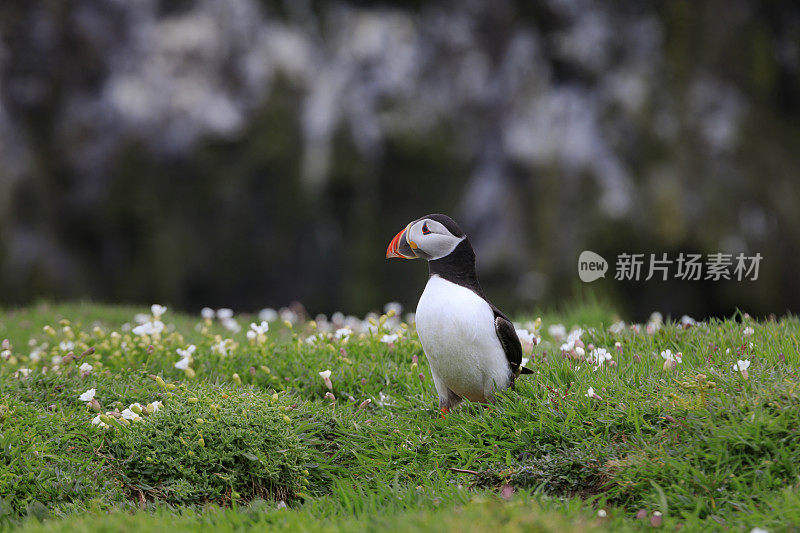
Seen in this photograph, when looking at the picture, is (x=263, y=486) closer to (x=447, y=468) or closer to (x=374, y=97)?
(x=447, y=468)

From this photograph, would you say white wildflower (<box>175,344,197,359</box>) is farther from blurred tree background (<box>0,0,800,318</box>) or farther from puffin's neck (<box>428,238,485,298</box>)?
blurred tree background (<box>0,0,800,318</box>)

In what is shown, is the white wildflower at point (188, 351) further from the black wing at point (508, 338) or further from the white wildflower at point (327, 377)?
the black wing at point (508, 338)

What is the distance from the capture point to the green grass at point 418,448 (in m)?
3.70

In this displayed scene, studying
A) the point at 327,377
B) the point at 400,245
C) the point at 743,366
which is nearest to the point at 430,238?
the point at 400,245

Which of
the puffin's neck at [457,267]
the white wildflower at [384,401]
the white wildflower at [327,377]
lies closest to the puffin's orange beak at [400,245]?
the puffin's neck at [457,267]

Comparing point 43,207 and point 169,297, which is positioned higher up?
point 43,207

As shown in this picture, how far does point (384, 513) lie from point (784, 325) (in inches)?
154

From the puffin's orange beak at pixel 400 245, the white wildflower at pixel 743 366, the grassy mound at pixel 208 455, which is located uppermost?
the puffin's orange beak at pixel 400 245

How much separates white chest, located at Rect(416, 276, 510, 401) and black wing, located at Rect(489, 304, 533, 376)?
0.03 m

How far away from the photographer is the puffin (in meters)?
4.42

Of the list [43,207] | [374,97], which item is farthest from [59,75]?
[374,97]

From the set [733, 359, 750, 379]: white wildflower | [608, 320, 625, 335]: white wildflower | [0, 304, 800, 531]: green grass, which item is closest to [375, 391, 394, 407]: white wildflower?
[0, 304, 800, 531]: green grass

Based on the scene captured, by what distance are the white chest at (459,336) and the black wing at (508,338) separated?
0.03 meters

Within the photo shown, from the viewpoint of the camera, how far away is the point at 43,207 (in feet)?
44.3
